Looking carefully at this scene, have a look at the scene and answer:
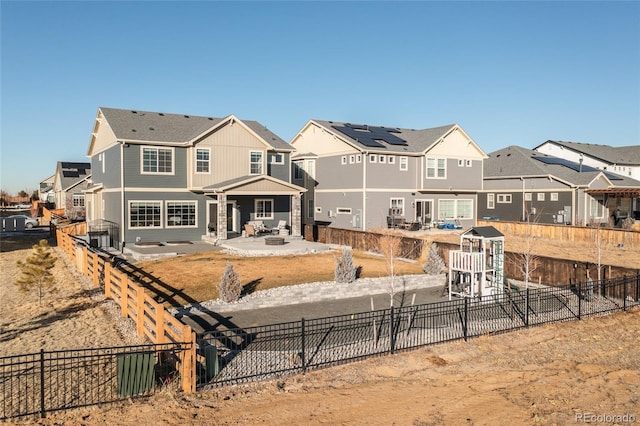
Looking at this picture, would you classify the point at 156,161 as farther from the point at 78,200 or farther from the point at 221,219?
the point at 78,200

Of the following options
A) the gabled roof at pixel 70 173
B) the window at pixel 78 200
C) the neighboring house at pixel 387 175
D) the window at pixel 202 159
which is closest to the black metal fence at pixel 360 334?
the window at pixel 202 159

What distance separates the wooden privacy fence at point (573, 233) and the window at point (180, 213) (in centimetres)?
2068

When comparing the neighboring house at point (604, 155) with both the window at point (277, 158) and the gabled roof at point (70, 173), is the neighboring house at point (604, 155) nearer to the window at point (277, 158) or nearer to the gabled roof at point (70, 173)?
the window at point (277, 158)

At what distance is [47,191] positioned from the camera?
300 feet

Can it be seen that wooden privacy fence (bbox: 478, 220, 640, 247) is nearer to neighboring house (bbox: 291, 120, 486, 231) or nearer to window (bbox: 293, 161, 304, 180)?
neighboring house (bbox: 291, 120, 486, 231)

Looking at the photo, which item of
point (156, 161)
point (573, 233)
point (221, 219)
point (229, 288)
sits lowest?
point (229, 288)

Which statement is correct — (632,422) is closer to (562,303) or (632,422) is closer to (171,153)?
(562,303)

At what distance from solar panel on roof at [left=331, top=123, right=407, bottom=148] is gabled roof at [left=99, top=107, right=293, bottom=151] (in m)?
7.21

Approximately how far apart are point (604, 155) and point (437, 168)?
36.9m

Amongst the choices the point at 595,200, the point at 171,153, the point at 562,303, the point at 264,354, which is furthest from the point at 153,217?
the point at 595,200

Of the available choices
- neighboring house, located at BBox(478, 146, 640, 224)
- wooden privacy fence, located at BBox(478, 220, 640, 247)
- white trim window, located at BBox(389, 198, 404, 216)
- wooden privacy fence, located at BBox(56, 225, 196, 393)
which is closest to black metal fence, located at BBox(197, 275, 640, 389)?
wooden privacy fence, located at BBox(56, 225, 196, 393)

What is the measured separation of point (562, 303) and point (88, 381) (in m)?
15.5

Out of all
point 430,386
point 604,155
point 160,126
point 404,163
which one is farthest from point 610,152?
point 430,386

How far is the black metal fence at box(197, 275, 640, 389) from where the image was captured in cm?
1070
